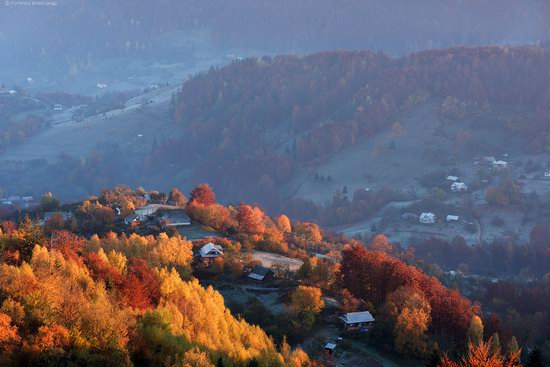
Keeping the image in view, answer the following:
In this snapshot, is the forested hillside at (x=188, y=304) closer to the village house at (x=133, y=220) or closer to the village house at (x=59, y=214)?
the village house at (x=133, y=220)

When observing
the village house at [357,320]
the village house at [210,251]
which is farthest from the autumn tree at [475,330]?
the village house at [210,251]

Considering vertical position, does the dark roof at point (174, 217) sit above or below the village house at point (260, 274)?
above

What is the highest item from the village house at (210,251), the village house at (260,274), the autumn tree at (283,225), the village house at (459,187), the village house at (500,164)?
the village house at (210,251)

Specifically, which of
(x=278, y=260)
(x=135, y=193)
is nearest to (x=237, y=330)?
(x=278, y=260)

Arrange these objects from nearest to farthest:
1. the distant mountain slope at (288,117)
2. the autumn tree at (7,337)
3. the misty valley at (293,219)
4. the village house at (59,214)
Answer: the autumn tree at (7,337) < the misty valley at (293,219) < the village house at (59,214) < the distant mountain slope at (288,117)

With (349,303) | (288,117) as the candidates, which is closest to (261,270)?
(349,303)

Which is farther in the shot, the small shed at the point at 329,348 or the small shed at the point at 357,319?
the small shed at the point at 357,319

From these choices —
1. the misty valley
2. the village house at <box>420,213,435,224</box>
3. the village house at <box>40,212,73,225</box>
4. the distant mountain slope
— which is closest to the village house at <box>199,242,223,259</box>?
the misty valley
